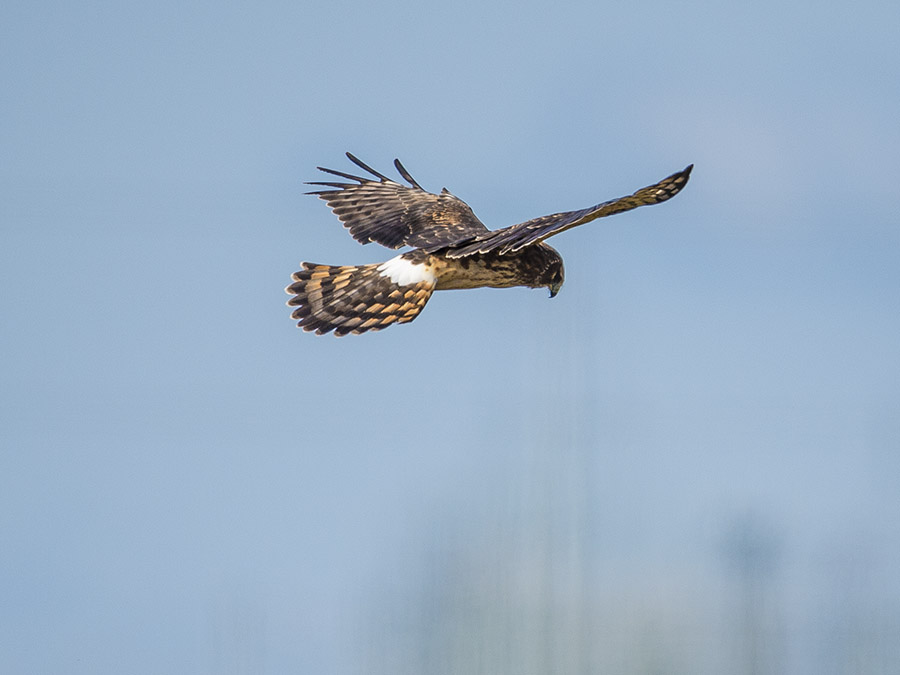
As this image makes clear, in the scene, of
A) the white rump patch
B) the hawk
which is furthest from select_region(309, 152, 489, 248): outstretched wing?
the white rump patch

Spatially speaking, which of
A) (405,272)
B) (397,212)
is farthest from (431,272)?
(397,212)

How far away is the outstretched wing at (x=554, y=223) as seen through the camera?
30.9ft

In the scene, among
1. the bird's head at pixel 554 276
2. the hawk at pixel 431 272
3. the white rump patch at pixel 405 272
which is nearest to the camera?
the hawk at pixel 431 272

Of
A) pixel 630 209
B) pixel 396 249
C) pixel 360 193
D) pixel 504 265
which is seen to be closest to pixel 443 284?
pixel 504 265

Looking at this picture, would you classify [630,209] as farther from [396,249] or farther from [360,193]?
[360,193]

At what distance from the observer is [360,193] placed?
14.9 meters

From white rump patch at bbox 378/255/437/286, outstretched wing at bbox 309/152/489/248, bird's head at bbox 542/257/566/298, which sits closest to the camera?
white rump patch at bbox 378/255/437/286

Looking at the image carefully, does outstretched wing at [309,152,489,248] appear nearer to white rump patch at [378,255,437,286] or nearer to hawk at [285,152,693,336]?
hawk at [285,152,693,336]

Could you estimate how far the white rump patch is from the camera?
37.3 feet

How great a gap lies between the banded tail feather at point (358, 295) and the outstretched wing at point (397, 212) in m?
1.03

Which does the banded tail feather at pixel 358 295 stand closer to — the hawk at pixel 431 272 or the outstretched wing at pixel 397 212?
the hawk at pixel 431 272

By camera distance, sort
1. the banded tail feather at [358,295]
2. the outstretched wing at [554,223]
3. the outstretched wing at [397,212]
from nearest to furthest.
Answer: the outstretched wing at [554,223] → the banded tail feather at [358,295] → the outstretched wing at [397,212]

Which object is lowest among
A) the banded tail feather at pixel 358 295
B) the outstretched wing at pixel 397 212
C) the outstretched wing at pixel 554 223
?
the banded tail feather at pixel 358 295

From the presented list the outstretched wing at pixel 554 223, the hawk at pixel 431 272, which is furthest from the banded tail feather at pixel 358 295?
the outstretched wing at pixel 554 223
